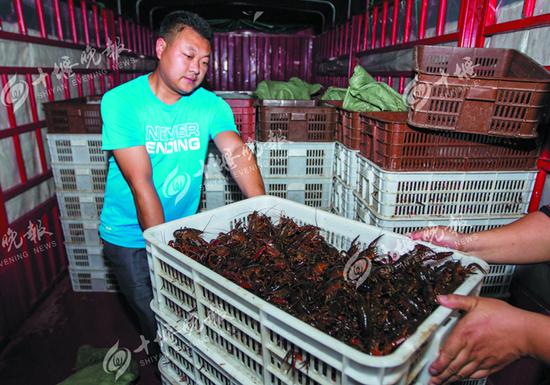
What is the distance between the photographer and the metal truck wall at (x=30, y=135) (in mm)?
3320

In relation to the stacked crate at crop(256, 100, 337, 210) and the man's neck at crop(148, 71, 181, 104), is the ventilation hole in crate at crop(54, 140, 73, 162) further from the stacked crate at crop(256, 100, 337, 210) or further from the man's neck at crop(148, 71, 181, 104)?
the stacked crate at crop(256, 100, 337, 210)

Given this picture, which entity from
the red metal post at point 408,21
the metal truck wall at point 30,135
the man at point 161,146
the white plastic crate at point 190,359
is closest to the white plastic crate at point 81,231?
the metal truck wall at point 30,135

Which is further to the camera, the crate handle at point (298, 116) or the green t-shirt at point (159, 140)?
the crate handle at point (298, 116)

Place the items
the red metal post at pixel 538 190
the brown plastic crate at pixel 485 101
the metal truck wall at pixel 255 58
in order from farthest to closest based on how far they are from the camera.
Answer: the metal truck wall at pixel 255 58, the red metal post at pixel 538 190, the brown plastic crate at pixel 485 101

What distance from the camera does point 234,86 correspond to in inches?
375

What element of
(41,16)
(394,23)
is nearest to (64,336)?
(41,16)

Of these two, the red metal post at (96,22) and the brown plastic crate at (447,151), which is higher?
the red metal post at (96,22)

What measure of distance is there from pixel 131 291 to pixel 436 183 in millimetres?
2265

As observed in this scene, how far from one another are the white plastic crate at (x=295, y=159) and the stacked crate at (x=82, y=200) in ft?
5.39

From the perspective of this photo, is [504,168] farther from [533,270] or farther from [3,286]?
[3,286]

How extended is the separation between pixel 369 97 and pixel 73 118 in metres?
2.86

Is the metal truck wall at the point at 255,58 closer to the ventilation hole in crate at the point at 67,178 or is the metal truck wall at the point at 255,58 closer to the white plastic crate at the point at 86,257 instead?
the ventilation hole in crate at the point at 67,178

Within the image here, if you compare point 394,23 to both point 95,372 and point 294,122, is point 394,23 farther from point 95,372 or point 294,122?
point 95,372

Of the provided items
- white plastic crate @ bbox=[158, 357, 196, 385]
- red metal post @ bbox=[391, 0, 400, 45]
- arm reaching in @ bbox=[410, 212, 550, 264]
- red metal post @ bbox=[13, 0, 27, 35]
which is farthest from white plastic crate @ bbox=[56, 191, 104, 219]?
red metal post @ bbox=[391, 0, 400, 45]
